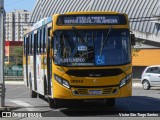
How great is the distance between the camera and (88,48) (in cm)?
1484

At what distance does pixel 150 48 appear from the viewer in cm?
5731

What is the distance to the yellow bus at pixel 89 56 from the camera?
14.6 metres

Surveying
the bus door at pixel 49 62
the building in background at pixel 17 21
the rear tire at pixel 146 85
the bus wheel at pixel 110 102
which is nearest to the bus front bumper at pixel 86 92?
the bus door at pixel 49 62

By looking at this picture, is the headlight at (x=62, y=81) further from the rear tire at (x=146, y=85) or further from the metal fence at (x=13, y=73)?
the metal fence at (x=13, y=73)

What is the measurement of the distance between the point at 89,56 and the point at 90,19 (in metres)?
1.24

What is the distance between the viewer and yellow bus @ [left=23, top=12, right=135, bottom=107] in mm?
14641

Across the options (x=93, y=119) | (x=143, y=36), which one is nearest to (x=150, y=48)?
(x=143, y=36)

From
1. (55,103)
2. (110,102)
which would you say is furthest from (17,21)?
(55,103)

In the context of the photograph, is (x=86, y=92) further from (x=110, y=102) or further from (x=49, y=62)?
(x=110, y=102)

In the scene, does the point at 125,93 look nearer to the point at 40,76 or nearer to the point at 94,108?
the point at 94,108

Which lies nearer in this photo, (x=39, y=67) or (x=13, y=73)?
(x=39, y=67)

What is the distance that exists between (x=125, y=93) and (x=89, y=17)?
105 inches

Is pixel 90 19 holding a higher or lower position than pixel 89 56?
higher

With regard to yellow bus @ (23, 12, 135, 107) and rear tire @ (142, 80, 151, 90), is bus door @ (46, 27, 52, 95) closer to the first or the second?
yellow bus @ (23, 12, 135, 107)
